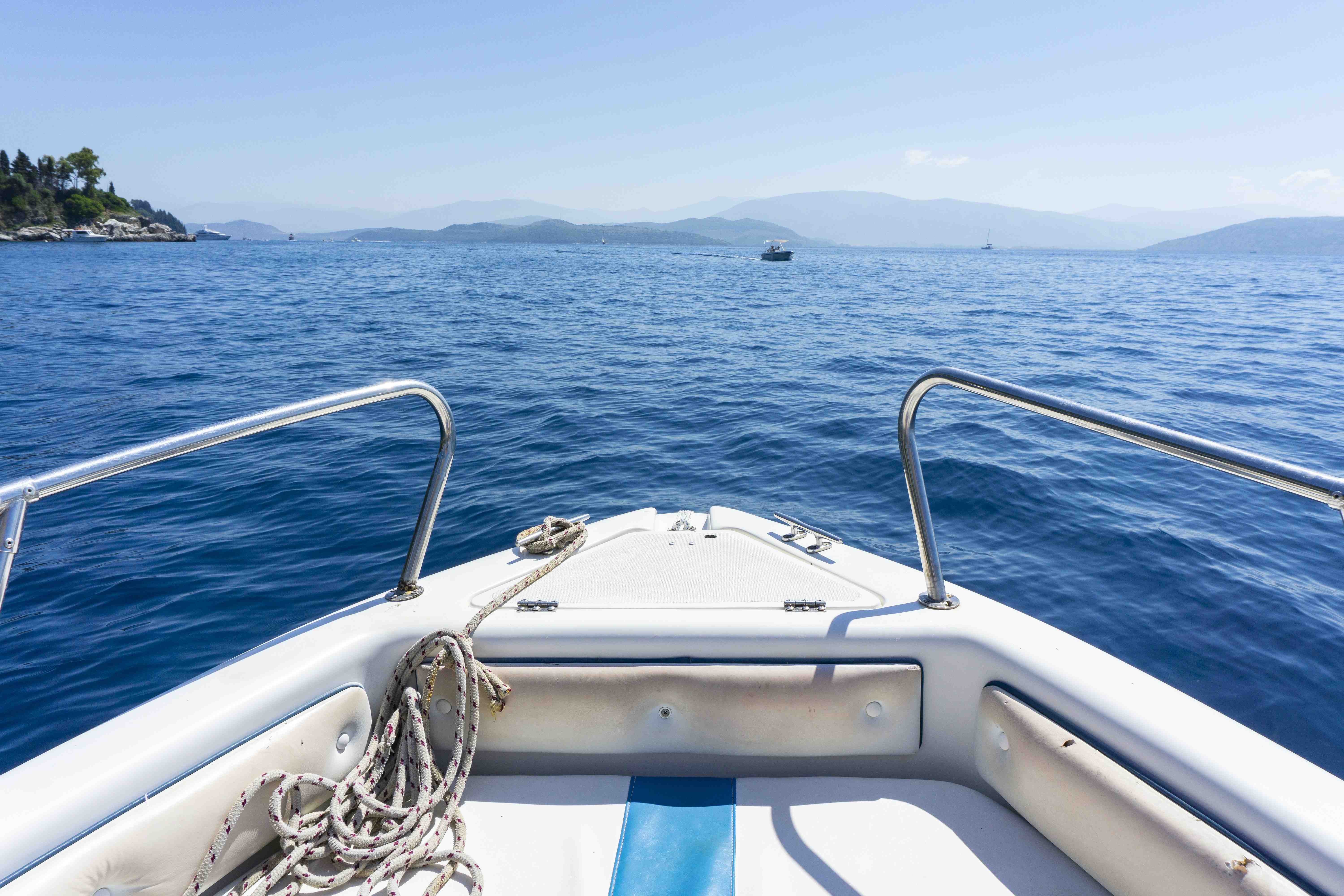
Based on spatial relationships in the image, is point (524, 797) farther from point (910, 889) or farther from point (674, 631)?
point (910, 889)

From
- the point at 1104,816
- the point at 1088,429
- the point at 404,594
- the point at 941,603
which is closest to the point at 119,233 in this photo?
the point at 404,594

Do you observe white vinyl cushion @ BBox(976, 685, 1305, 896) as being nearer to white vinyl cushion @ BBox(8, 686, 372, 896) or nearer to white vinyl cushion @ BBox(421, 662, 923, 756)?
white vinyl cushion @ BBox(421, 662, 923, 756)

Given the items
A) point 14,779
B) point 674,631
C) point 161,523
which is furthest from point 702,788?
point 161,523

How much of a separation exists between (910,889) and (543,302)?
22.2 m

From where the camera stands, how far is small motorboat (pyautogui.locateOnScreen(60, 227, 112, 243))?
76.6m

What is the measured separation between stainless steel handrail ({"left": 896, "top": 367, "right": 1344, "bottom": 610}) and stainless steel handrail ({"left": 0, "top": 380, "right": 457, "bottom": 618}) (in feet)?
4.12

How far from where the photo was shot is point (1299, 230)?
15862cm

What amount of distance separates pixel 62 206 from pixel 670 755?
369 ft

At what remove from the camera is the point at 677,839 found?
5.37 ft

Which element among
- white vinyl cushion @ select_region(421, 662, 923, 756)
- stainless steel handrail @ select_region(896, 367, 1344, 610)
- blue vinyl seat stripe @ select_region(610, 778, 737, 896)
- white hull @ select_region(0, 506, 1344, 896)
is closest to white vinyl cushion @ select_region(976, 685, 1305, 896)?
white hull @ select_region(0, 506, 1344, 896)

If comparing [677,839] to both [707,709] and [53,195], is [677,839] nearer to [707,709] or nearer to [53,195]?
[707,709]

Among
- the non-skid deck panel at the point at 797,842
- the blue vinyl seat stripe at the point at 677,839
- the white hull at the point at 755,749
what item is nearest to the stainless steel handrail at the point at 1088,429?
the white hull at the point at 755,749

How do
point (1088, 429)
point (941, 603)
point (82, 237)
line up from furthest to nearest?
point (82, 237)
point (941, 603)
point (1088, 429)

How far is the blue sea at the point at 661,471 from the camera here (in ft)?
13.0
